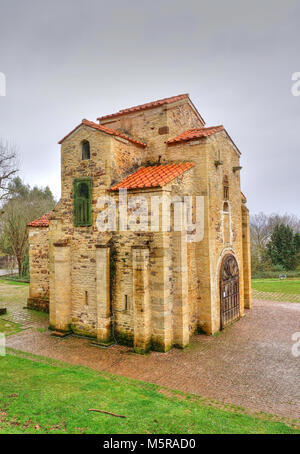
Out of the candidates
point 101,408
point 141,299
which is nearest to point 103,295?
point 141,299

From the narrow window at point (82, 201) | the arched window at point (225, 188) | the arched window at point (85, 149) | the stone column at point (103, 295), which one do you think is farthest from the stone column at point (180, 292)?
the arched window at point (85, 149)

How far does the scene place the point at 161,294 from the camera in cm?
1055

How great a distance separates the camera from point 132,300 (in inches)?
443

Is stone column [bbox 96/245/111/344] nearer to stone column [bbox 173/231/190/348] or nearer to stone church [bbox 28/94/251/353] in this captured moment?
stone church [bbox 28/94/251/353]

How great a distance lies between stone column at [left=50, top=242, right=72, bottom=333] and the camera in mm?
12547

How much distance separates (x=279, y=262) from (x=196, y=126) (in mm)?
26287

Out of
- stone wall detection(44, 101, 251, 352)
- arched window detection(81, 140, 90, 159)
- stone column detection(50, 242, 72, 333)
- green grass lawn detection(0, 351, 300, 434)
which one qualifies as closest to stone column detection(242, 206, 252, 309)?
stone wall detection(44, 101, 251, 352)

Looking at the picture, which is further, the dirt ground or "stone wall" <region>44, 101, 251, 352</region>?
"stone wall" <region>44, 101, 251, 352</region>

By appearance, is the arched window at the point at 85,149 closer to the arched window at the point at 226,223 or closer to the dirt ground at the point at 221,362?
the arched window at the point at 226,223

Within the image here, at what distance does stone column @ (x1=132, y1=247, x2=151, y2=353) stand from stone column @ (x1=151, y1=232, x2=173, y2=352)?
0.26 m

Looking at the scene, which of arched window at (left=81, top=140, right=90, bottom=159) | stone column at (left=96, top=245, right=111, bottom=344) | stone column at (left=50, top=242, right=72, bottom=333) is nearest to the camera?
stone column at (left=96, top=245, right=111, bottom=344)

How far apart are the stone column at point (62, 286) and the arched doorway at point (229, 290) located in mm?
6920
